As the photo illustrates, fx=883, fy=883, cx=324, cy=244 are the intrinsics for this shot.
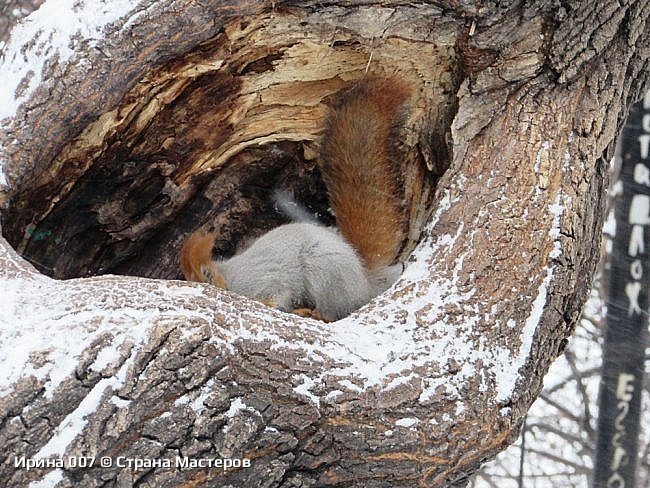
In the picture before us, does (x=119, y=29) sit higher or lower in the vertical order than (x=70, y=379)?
higher

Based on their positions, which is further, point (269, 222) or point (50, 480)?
point (269, 222)

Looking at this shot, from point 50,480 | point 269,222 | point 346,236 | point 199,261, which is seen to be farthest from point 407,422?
point 269,222

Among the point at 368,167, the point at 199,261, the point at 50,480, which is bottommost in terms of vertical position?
the point at 50,480

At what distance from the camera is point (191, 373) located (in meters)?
1.61

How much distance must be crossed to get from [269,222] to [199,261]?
0.52 meters

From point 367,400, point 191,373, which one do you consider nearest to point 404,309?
point 367,400

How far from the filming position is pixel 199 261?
2.53m

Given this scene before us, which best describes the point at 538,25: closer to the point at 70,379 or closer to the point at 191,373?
the point at 191,373

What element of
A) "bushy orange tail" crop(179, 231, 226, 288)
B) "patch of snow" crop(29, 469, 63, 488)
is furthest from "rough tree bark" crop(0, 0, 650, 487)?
"bushy orange tail" crop(179, 231, 226, 288)

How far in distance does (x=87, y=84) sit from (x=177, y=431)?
98 centimetres

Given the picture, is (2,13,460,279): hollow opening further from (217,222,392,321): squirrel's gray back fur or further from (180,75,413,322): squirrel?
(217,222,392,321): squirrel's gray back fur

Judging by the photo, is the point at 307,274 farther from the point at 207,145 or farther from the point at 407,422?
the point at 407,422

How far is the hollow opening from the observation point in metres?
2.33

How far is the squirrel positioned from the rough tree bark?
7cm
